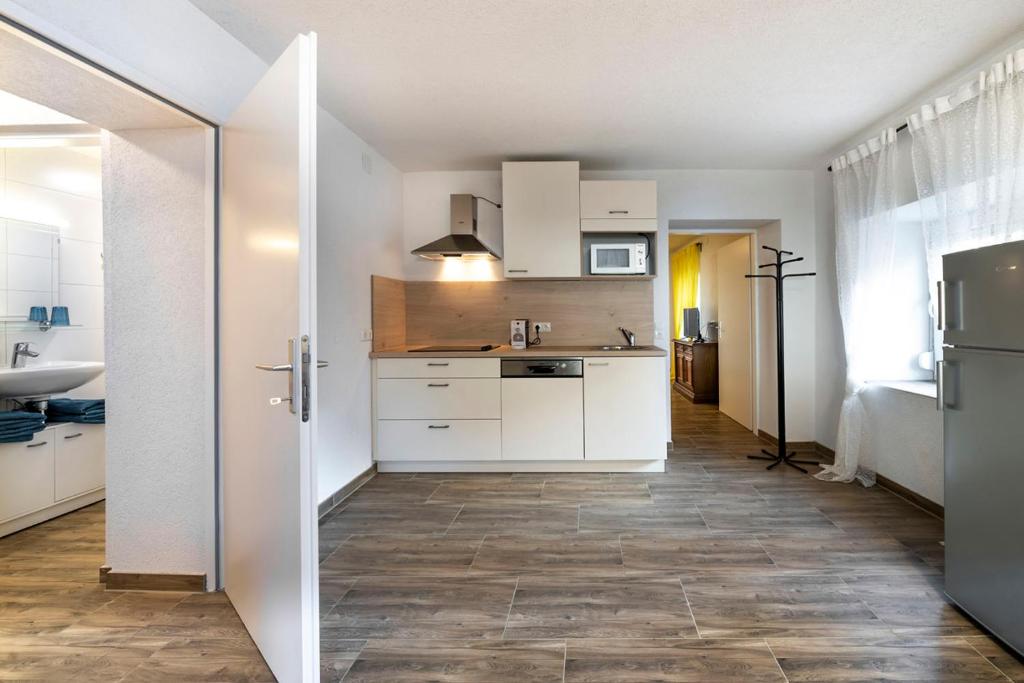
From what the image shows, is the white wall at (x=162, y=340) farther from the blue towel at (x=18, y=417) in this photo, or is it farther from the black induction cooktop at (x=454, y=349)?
the black induction cooktop at (x=454, y=349)

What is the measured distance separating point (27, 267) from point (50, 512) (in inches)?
59.8

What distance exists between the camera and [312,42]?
1.50m

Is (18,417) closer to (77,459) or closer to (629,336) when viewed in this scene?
(77,459)

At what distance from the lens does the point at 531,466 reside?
4039mm

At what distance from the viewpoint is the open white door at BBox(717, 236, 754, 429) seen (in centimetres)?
526

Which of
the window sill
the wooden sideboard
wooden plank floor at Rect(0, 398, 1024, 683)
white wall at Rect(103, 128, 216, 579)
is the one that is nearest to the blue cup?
wooden plank floor at Rect(0, 398, 1024, 683)

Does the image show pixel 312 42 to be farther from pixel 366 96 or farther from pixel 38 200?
pixel 38 200

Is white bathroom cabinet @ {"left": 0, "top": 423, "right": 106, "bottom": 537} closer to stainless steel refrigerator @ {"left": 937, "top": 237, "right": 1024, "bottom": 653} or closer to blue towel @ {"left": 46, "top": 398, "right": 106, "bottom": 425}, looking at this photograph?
blue towel @ {"left": 46, "top": 398, "right": 106, "bottom": 425}

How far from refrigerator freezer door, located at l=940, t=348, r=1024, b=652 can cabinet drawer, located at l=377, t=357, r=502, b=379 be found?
8.68 ft

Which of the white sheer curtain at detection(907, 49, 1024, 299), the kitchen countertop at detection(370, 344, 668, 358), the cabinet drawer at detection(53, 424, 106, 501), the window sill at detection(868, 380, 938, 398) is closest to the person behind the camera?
the white sheer curtain at detection(907, 49, 1024, 299)

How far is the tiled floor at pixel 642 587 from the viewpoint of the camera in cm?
174

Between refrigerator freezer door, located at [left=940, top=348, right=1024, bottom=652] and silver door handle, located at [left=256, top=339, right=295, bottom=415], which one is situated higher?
silver door handle, located at [left=256, top=339, right=295, bottom=415]

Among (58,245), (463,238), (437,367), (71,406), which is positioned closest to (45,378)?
(71,406)

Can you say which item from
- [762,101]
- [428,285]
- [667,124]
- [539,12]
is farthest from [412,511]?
[762,101]
